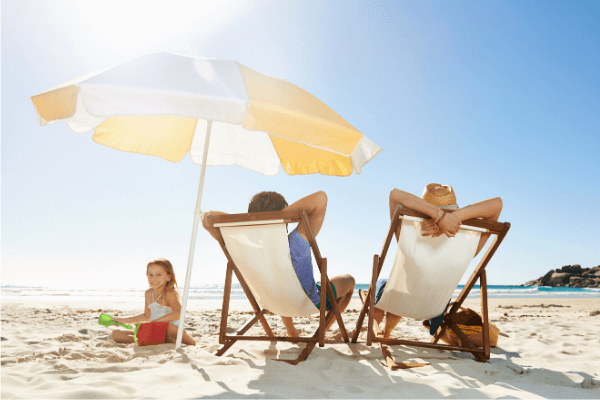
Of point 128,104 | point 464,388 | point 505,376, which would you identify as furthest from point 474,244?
point 128,104

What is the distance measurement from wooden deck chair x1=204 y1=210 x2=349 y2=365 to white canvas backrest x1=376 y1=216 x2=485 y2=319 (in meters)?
0.56

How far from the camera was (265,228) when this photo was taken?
2738mm

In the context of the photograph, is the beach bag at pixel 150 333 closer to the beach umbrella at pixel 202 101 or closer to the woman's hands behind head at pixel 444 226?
the beach umbrella at pixel 202 101

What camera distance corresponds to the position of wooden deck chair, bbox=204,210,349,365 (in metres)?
2.71

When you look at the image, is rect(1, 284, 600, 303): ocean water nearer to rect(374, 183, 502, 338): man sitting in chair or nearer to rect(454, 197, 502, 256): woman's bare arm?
rect(374, 183, 502, 338): man sitting in chair

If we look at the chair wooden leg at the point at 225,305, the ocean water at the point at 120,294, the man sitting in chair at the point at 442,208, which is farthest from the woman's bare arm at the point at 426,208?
the ocean water at the point at 120,294

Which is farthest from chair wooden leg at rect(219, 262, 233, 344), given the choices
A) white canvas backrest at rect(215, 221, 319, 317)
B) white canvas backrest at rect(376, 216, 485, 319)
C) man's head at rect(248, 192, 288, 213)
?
white canvas backrest at rect(376, 216, 485, 319)

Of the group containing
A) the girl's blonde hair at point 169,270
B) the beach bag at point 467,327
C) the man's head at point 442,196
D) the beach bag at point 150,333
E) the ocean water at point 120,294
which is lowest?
the ocean water at point 120,294

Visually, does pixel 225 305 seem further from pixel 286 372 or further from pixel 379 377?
pixel 379 377

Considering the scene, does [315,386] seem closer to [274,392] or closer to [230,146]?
[274,392]

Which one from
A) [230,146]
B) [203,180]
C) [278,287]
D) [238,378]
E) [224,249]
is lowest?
[238,378]

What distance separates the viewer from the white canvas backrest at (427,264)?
2.80 meters

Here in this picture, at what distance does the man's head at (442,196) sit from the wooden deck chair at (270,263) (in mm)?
925

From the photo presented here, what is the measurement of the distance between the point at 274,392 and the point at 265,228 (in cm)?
110
